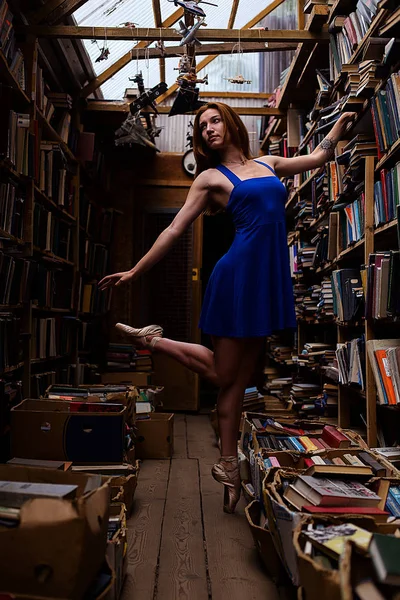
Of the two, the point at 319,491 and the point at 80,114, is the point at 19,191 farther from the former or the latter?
the point at 319,491

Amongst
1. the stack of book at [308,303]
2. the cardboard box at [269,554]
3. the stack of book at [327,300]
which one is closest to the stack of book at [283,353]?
the stack of book at [308,303]

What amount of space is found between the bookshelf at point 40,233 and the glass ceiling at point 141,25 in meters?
0.57

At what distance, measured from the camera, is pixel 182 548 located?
1752 millimetres

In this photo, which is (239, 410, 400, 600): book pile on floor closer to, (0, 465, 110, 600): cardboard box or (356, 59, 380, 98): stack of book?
(0, 465, 110, 600): cardboard box

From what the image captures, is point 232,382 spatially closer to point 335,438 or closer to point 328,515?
point 335,438

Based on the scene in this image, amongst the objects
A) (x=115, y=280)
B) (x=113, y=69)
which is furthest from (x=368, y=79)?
(x=113, y=69)

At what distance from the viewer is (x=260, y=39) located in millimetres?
3553

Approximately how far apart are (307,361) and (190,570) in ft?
8.34

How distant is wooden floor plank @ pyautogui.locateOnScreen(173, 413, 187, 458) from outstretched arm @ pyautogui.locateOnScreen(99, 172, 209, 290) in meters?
1.56

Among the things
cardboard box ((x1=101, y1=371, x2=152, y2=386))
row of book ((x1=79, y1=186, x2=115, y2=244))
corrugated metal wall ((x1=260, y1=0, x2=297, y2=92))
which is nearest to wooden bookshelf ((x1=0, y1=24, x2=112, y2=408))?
row of book ((x1=79, y1=186, x2=115, y2=244))

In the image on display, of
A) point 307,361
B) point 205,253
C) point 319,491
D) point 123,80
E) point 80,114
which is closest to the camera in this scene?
point 319,491

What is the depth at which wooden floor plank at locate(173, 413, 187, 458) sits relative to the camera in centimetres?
343

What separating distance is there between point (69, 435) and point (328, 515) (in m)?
1.24

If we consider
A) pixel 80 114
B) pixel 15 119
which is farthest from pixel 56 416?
pixel 80 114
